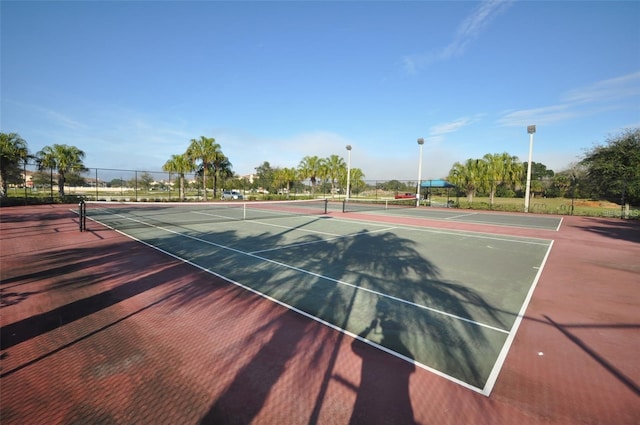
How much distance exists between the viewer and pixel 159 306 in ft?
18.4

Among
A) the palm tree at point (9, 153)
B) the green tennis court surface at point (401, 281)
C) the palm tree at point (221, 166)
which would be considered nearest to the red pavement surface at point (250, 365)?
the green tennis court surface at point (401, 281)

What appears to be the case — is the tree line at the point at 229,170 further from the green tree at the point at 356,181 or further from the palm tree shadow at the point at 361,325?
the palm tree shadow at the point at 361,325

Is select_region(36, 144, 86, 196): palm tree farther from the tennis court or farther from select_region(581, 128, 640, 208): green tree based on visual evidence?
select_region(581, 128, 640, 208): green tree

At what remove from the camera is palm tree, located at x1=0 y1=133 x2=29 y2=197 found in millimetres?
27609

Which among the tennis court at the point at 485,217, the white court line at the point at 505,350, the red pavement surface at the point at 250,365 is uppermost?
the tennis court at the point at 485,217

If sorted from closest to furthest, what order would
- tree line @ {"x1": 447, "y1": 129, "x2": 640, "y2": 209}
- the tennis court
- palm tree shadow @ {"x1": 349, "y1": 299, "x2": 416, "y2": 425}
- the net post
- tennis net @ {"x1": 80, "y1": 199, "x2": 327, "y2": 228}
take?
palm tree shadow @ {"x1": 349, "y1": 299, "x2": 416, "y2": 425} → the net post → tennis net @ {"x1": 80, "y1": 199, "x2": 327, "y2": 228} → the tennis court → tree line @ {"x1": 447, "y1": 129, "x2": 640, "y2": 209}

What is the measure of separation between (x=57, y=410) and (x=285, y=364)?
2.38 m

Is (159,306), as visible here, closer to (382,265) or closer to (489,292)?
(382,265)

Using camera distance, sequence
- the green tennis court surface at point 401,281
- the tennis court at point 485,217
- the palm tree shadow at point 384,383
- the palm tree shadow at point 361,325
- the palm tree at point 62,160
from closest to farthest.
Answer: the palm tree shadow at point 384,383 → the palm tree shadow at point 361,325 → the green tennis court surface at point 401,281 → the tennis court at point 485,217 → the palm tree at point 62,160

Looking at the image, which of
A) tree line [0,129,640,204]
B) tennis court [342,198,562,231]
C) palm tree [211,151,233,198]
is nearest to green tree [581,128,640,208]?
tree line [0,129,640,204]

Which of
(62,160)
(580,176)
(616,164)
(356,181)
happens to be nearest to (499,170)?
(580,176)

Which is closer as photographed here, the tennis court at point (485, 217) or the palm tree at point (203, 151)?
the tennis court at point (485, 217)

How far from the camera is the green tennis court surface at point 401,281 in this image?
441cm

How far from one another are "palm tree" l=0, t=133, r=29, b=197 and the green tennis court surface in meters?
24.8
